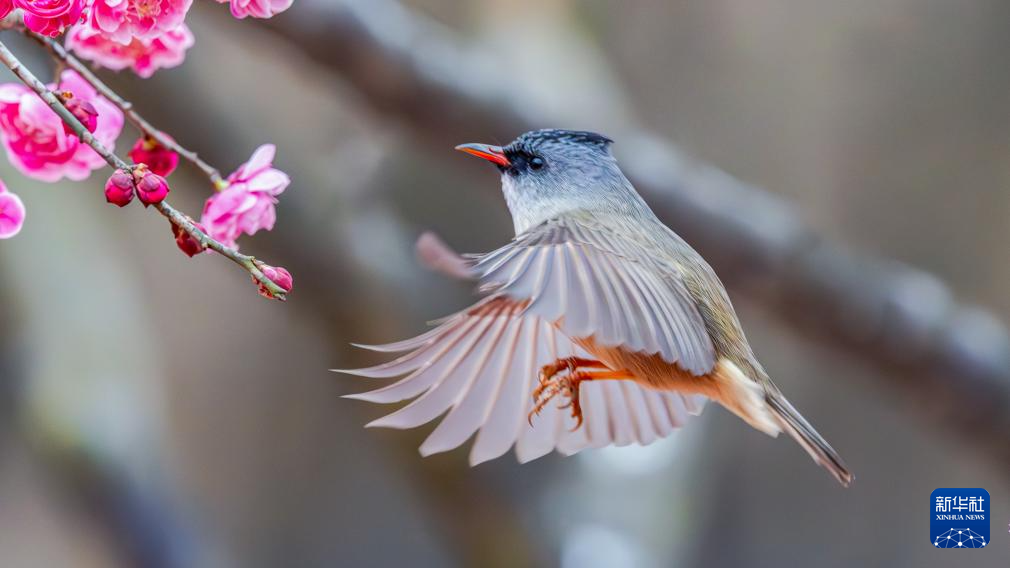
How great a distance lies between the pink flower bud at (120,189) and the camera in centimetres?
46

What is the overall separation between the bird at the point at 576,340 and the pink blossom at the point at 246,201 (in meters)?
0.11

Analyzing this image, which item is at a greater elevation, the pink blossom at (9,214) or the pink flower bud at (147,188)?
the pink flower bud at (147,188)

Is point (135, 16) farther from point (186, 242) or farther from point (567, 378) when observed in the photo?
point (567, 378)

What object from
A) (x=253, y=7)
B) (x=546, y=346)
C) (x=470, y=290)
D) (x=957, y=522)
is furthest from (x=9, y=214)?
(x=470, y=290)

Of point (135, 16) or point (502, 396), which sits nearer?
point (135, 16)

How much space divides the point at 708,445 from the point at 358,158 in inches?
44.4

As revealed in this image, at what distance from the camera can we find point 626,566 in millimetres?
2117

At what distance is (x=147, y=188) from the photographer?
46 centimetres

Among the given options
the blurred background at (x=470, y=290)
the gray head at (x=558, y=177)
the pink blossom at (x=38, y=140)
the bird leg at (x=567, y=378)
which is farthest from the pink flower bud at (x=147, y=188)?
the blurred background at (x=470, y=290)

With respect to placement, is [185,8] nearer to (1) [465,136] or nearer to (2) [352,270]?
(1) [465,136]

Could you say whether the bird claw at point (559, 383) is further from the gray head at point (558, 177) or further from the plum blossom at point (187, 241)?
the plum blossom at point (187, 241)

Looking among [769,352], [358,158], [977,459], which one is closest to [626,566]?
[977,459]

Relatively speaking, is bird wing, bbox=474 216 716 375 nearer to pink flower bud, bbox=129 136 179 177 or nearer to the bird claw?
the bird claw

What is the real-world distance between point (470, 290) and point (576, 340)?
99 cm
